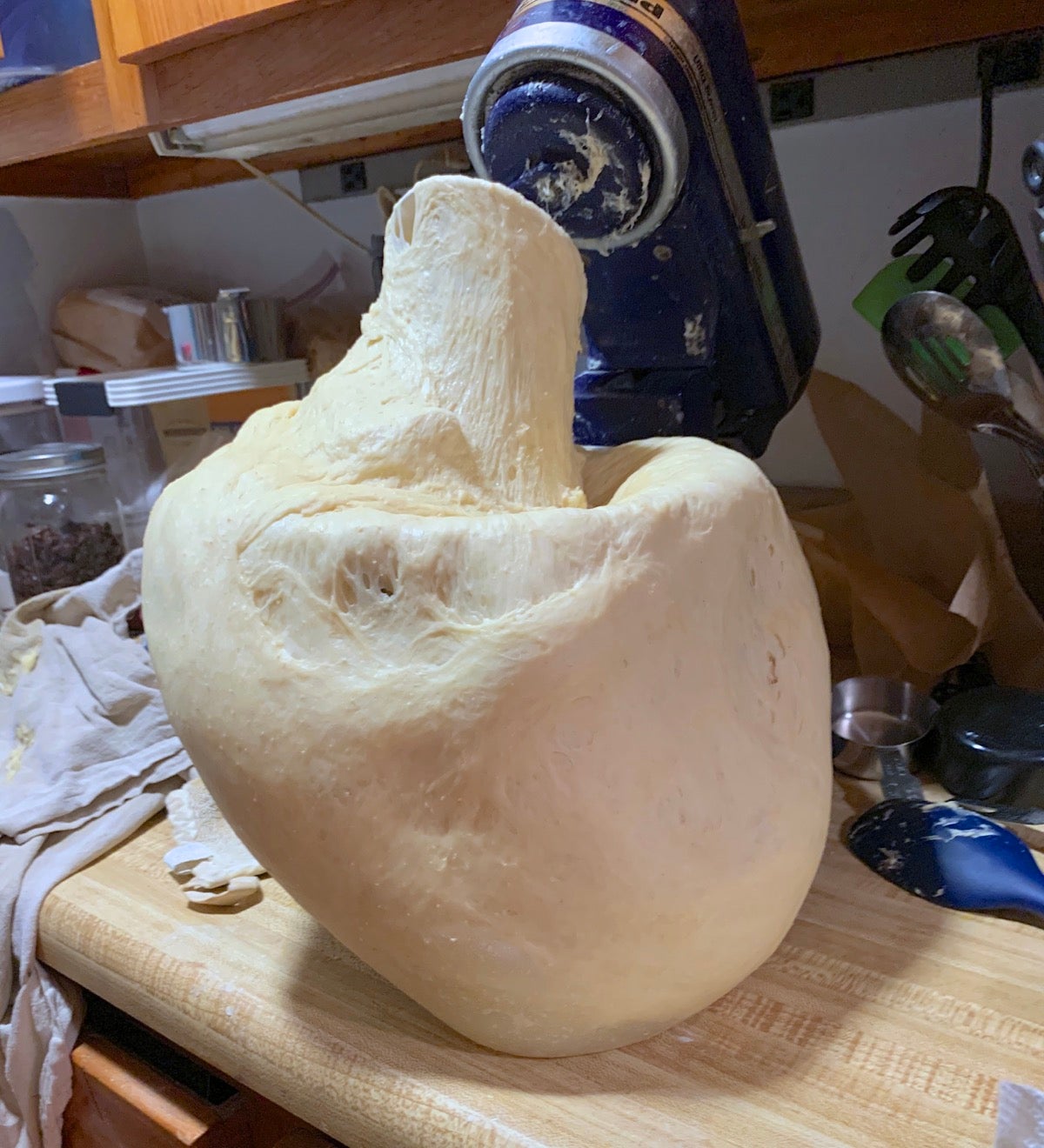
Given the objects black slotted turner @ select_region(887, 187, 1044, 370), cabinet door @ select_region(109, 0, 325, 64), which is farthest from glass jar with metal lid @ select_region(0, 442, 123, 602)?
black slotted turner @ select_region(887, 187, 1044, 370)

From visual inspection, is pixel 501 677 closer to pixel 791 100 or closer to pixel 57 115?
pixel 791 100

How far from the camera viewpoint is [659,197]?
57cm

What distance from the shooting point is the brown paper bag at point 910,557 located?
2.62ft

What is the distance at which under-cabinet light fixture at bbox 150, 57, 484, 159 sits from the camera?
0.90 meters

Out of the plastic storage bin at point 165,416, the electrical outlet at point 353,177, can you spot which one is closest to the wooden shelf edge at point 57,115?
the plastic storage bin at point 165,416

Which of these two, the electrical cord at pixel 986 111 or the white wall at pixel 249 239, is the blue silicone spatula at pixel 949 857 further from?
the white wall at pixel 249 239

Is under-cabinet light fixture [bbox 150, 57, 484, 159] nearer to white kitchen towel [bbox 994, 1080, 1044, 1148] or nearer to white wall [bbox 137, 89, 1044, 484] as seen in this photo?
white wall [bbox 137, 89, 1044, 484]

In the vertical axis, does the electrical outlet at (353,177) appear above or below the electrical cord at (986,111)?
above

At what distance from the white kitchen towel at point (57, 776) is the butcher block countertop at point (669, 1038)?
0.20 feet

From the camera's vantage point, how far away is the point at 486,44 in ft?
2.30

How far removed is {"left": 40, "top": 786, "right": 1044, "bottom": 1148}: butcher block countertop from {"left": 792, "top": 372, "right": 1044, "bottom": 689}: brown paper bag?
0.86ft

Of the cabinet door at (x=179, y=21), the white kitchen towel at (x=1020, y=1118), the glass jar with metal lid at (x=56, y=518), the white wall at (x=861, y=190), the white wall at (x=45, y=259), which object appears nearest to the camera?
the white kitchen towel at (x=1020, y=1118)

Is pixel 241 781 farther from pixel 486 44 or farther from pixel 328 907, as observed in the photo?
pixel 486 44

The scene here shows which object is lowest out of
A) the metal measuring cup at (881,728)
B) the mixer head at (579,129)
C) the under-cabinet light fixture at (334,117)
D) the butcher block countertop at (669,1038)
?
the butcher block countertop at (669,1038)
